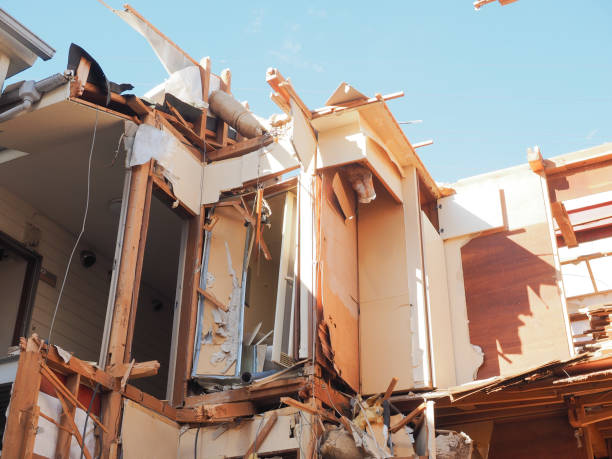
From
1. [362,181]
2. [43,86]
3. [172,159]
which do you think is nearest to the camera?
[43,86]

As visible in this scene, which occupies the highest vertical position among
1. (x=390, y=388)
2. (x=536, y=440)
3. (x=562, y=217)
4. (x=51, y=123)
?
(x=51, y=123)

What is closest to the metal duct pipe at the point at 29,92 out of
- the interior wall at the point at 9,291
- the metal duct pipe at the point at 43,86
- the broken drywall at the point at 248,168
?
the metal duct pipe at the point at 43,86

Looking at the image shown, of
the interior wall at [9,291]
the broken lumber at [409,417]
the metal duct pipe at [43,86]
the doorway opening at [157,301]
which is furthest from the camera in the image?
the doorway opening at [157,301]

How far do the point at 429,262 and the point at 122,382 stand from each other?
527 cm

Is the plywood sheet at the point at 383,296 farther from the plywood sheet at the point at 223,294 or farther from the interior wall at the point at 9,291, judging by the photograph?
the interior wall at the point at 9,291

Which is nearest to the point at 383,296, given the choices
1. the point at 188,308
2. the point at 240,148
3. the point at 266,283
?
the point at 266,283

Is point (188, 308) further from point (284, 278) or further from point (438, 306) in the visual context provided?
point (438, 306)

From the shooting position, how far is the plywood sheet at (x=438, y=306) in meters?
11.0

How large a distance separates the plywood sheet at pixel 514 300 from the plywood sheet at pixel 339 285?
2.07 metres

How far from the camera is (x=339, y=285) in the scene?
11.0 m

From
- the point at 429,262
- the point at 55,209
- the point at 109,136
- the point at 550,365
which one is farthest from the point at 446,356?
the point at 55,209

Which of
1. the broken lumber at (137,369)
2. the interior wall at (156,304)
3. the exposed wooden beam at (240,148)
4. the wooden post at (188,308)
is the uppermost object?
the exposed wooden beam at (240,148)

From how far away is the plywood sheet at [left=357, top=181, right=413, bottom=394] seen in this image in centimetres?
1082

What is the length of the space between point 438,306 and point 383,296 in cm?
93
